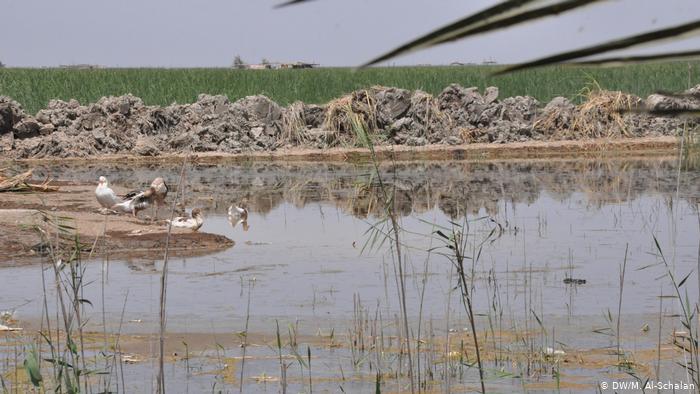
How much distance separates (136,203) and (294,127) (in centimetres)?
1335

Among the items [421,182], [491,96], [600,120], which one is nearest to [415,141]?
[491,96]

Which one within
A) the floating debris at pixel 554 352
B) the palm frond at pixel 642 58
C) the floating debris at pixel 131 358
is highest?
the palm frond at pixel 642 58

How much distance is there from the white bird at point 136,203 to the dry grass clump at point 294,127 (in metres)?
13.0

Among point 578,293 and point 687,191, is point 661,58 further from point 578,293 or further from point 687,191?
point 687,191

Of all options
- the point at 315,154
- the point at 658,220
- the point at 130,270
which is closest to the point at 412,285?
the point at 130,270

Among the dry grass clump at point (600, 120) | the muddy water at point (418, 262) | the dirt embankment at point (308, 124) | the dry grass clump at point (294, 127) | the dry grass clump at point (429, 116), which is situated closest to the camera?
the muddy water at point (418, 262)

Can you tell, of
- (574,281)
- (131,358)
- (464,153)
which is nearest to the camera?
(131,358)

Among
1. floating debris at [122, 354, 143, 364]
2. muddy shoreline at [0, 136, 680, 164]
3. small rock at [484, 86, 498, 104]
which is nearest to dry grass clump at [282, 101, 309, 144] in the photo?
muddy shoreline at [0, 136, 680, 164]

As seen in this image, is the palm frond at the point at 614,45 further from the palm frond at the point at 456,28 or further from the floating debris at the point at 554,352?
the floating debris at the point at 554,352

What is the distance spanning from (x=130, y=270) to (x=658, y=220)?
6.42 m

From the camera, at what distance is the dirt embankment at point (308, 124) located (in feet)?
89.2

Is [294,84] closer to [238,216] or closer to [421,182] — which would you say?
[421,182]

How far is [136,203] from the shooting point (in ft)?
48.2

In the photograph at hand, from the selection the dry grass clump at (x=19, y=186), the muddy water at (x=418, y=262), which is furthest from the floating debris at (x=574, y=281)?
the dry grass clump at (x=19, y=186)
